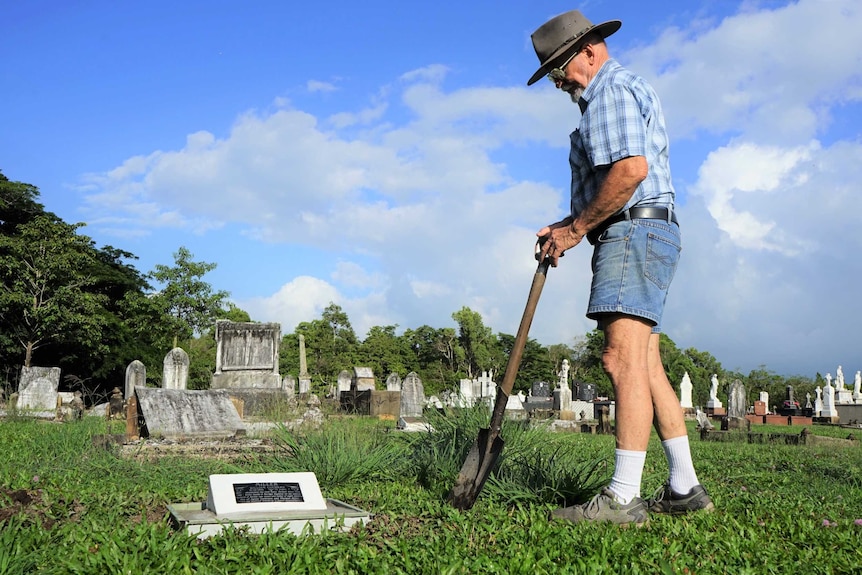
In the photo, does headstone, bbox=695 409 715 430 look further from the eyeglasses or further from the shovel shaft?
the eyeglasses

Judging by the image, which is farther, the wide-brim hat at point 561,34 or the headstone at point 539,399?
the headstone at point 539,399

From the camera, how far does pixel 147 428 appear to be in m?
8.90

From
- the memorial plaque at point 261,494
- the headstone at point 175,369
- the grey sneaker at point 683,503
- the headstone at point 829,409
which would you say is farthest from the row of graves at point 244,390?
the headstone at point 829,409

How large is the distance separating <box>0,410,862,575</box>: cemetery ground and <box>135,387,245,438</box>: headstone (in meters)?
2.61

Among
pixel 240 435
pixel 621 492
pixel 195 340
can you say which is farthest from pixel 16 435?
pixel 195 340

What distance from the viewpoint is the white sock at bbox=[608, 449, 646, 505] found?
139 inches

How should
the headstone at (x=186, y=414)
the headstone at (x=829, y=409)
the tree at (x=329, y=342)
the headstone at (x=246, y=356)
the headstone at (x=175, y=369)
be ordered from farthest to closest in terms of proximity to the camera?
the tree at (x=329, y=342), the headstone at (x=829, y=409), the headstone at (x=246, y=356), the headstone at (x=175, y=369), the headstone at (x=186, y=414)

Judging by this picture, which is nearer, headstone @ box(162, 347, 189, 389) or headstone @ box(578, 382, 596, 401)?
headstone @ box(162, 347, 189, 389)

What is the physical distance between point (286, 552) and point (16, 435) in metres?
6.73

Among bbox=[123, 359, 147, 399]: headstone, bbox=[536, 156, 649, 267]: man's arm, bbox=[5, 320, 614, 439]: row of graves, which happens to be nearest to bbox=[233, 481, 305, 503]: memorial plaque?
bbox=[536, 156, 649, 267]: man's arm

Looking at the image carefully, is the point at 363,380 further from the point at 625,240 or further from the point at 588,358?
the point at 588,358

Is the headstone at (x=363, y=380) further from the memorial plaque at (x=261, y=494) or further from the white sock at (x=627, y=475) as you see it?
the white sock at (x=627, y=475)

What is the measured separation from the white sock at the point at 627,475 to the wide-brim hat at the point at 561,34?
6.56 feet

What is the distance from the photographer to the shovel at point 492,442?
3.74m
